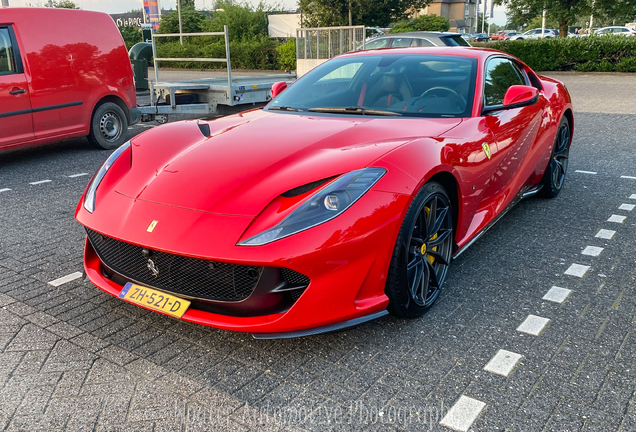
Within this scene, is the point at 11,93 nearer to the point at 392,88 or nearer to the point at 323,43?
the point at 392,88

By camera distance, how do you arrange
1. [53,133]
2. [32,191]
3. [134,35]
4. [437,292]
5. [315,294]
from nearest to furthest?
[315,294] < [437,292] < [32,191] < [53,133] < [134,35]

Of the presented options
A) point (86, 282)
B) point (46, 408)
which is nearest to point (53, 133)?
point (86, 282)

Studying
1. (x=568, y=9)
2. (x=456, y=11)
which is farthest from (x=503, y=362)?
(x=456, y=11)

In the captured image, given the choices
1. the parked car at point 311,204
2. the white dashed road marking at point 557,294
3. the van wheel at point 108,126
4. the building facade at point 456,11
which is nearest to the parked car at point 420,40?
the van wheel at point 108,126

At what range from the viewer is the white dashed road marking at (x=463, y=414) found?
7.34 feet

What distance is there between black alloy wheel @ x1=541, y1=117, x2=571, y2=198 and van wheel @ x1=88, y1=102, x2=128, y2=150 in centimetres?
602

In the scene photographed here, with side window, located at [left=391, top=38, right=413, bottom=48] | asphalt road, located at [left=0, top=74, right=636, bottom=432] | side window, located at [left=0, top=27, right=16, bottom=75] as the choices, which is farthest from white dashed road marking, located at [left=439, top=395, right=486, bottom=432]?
side window, located at [left=391, top=38, right=413, bottom=48]

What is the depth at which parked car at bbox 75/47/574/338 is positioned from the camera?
2533 mm

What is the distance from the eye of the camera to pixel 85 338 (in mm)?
2906

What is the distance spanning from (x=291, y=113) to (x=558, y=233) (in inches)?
89.8

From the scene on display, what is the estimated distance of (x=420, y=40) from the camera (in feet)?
50.0

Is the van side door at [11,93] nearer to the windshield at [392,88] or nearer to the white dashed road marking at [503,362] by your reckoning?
the windshield at [392,88]

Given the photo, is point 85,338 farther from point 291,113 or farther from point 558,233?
point 558,233

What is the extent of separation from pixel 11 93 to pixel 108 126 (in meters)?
1.66
